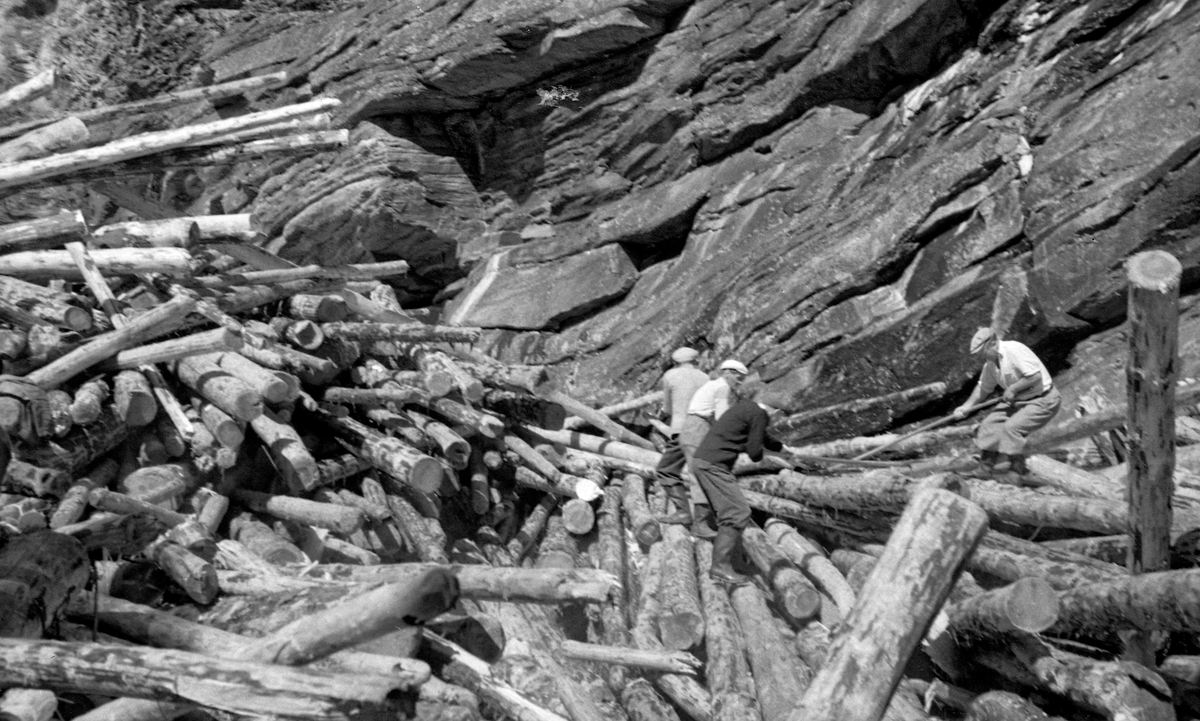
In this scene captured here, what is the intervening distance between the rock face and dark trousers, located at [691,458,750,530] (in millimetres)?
4143

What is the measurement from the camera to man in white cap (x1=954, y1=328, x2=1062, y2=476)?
30.0ft

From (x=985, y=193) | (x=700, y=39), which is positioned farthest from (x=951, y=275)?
(x=700, y=39)

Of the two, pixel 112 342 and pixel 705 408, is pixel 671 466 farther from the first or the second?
pixel 112 342

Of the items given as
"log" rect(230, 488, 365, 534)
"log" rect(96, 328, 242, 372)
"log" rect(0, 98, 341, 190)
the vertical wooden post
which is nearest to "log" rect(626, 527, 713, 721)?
"log" rect(230, 488, 365, 534)

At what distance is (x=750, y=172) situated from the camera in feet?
53.8

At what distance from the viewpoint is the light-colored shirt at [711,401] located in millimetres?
9859

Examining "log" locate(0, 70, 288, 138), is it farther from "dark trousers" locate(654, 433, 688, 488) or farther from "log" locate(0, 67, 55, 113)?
"dark trousers" locate(654, 433, 688, 488)

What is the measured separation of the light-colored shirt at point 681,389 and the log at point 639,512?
761 mm

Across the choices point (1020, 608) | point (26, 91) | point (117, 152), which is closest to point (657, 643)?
point (1020, 608)

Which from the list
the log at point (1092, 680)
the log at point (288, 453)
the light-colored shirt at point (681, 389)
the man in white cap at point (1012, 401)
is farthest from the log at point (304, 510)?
the man in white cap at point (1012, 401)

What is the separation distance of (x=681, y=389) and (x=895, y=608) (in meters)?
6.66

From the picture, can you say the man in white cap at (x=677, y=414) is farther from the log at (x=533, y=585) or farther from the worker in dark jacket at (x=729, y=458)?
the log at (x=533, y=585)

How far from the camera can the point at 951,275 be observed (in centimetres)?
1235

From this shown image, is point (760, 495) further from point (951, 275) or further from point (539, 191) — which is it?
point (539, 191)
